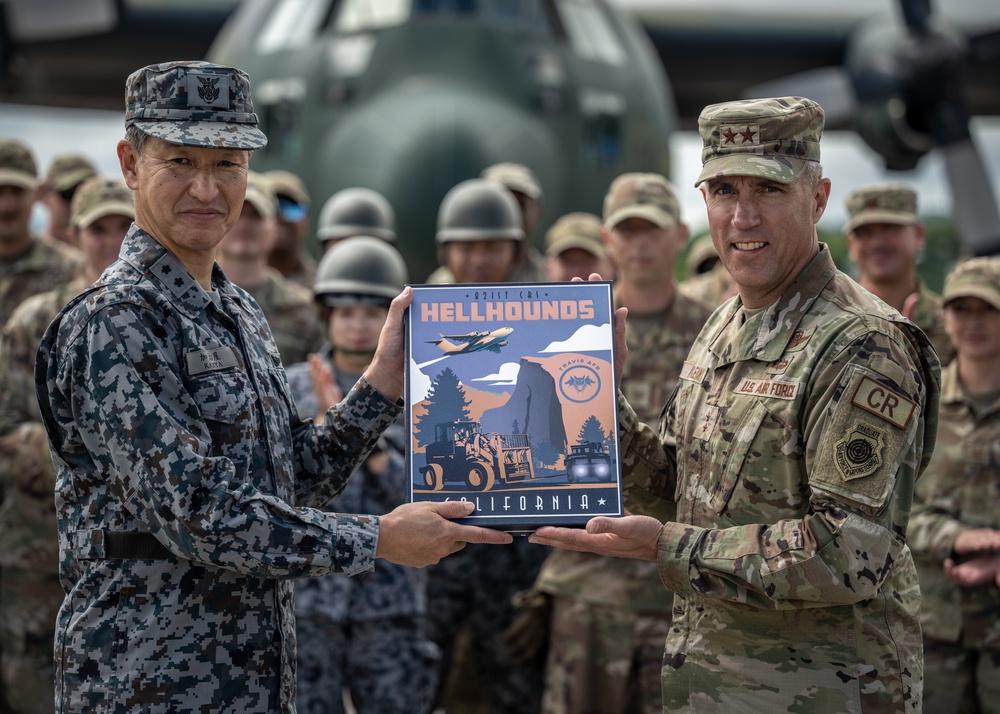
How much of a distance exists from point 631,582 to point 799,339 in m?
2.04

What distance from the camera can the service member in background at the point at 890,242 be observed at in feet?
16.9

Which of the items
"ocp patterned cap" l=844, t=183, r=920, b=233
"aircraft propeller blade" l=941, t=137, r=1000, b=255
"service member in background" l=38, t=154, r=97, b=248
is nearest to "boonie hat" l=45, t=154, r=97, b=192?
"service member in background" l=38, t=154, r=97, b=248

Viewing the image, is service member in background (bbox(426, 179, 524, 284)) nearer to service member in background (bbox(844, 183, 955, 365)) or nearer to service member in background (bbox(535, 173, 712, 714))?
service member in background (bbox(535, 173, 712, 714))

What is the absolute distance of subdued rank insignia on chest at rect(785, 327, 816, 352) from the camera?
107 inches

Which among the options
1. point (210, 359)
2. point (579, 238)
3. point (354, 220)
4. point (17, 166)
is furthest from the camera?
point (354, 220)

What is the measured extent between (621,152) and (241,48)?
3248 mm

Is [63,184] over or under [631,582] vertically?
over

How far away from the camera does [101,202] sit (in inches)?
197

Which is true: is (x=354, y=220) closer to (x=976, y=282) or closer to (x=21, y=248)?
(x=21, y=248)

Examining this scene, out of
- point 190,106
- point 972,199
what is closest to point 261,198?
point 190,106

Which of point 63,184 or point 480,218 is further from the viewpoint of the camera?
point 63,184

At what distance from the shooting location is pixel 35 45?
1435cm

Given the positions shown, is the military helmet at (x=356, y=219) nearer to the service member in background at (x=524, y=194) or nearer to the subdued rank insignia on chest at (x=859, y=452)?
the service member in background at (x=524, y=194)

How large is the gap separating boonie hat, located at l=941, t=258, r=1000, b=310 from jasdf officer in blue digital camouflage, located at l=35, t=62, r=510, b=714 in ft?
8.50
